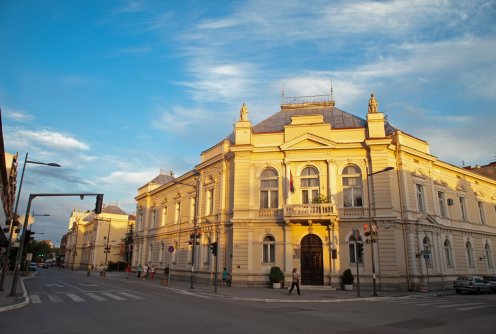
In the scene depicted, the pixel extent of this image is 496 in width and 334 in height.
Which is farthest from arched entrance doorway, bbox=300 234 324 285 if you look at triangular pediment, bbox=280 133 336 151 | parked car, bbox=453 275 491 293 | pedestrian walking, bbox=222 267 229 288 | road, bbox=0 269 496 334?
road, bbox=0 269 496 334

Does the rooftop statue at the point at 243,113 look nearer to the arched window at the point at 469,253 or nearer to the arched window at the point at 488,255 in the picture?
the arched window at the point at 469,253

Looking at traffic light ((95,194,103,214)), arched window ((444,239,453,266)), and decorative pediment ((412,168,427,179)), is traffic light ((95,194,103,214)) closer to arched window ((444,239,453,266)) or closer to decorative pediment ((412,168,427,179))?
decorative pediment ((412,168,427,179))

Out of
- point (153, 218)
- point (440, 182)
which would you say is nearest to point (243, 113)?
point (440, 182)

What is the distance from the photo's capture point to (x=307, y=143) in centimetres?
2920

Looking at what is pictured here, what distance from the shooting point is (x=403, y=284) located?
26.5 meters

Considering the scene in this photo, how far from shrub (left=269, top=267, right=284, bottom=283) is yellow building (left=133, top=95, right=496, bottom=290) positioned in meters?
0.75

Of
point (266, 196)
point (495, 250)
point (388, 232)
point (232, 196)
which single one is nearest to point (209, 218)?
point (232, 196)

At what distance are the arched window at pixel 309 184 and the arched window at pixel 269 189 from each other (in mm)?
2190

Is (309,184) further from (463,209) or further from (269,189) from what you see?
(463,209)

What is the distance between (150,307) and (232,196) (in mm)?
16191

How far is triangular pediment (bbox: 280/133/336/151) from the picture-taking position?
28.6 metres

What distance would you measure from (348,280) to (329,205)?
17.9ft

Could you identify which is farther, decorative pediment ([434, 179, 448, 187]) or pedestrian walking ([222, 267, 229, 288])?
decorative pediment ([434, 179, 448, 187])

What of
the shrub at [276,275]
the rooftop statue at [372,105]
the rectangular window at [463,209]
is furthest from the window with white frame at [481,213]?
the shrub at [276,275]
